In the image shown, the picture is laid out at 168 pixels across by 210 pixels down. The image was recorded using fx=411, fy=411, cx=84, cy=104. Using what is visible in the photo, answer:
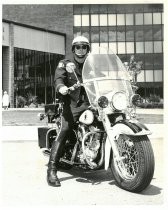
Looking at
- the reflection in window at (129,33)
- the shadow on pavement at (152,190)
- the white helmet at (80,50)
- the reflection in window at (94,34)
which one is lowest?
the shadow on pavement at (152,190)

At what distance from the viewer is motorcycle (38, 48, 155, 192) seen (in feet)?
11.6

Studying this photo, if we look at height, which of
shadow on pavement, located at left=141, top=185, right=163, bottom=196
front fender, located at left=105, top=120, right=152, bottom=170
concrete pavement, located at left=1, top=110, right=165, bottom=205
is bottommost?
concrete pavement, located at left=1, top=110, right=165, bottom=205

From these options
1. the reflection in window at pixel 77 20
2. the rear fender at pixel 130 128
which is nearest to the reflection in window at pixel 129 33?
the reflection in window at pixel 77 20

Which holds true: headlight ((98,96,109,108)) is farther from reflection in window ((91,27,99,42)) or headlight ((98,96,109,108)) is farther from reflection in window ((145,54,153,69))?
reflection in window ((91,27,99,42))

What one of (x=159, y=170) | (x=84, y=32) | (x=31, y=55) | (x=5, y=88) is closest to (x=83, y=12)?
(x=84, y=32)

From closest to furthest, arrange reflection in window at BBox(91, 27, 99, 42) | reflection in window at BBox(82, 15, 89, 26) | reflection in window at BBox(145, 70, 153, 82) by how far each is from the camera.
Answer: reflection in window at BBox(145, 70, 153, 82), reflection in window at BBox(82, 15, 89, 26), reflection in window at BBox(91, 27, 99, 42)

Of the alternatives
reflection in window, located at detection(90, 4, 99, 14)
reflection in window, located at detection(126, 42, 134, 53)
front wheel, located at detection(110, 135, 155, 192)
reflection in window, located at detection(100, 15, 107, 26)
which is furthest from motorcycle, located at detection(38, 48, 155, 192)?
reflection in window, located at detection(90, 4, 99, 14)

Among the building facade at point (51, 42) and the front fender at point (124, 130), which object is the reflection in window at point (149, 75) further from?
the front fender at point (124, 130)

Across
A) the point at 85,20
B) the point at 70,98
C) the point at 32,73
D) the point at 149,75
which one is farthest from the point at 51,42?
the point at 70,98

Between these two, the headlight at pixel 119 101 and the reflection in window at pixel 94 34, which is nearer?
the headlight at pixel 119 101

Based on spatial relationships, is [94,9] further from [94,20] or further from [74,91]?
[74,91]

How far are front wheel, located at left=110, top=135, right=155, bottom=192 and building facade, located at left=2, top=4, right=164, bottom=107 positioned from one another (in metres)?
23.1

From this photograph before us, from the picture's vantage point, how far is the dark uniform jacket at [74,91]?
4188mm

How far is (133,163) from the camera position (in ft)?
12.1
